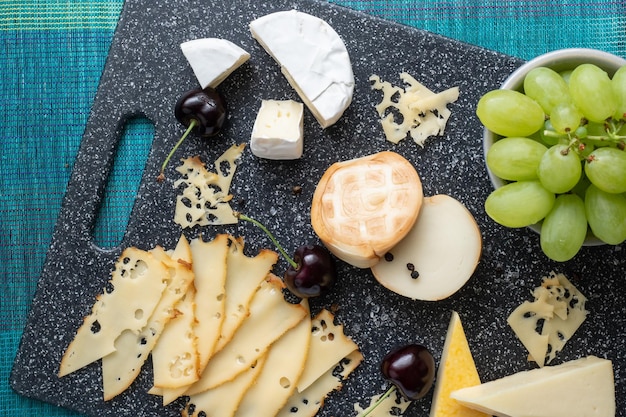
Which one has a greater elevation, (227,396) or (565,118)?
(565,118)

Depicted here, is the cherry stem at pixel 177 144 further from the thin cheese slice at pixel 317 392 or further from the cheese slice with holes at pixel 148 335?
the thin cheese slice at pixel 317 392

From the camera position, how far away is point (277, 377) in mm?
1304

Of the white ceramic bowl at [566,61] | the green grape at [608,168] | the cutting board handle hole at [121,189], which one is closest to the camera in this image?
the green grape at [608,168]

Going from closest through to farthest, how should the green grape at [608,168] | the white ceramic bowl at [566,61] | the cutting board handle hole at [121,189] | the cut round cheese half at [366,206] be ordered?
the green grape at [608,168] → the white ceramic bowl at [566,61] → the cut round cheese half at [366,206] → the cutting board handle hole at [121,189]

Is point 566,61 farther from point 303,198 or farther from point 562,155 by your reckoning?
point 303,198

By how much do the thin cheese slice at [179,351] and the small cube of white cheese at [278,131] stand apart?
0.27m

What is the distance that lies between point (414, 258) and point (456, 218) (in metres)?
0.10

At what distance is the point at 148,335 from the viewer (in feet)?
4.33

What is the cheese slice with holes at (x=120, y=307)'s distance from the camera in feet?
4.32

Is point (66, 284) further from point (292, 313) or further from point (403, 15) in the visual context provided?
point (403, 15)

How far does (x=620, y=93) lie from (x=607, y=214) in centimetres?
17

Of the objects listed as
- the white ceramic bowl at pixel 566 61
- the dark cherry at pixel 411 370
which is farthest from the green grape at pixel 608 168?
the dark cherry at pixel 411 370

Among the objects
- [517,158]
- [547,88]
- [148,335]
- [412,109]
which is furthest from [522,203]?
[148,335]

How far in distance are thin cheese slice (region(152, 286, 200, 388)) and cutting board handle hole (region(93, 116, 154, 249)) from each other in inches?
8.5
